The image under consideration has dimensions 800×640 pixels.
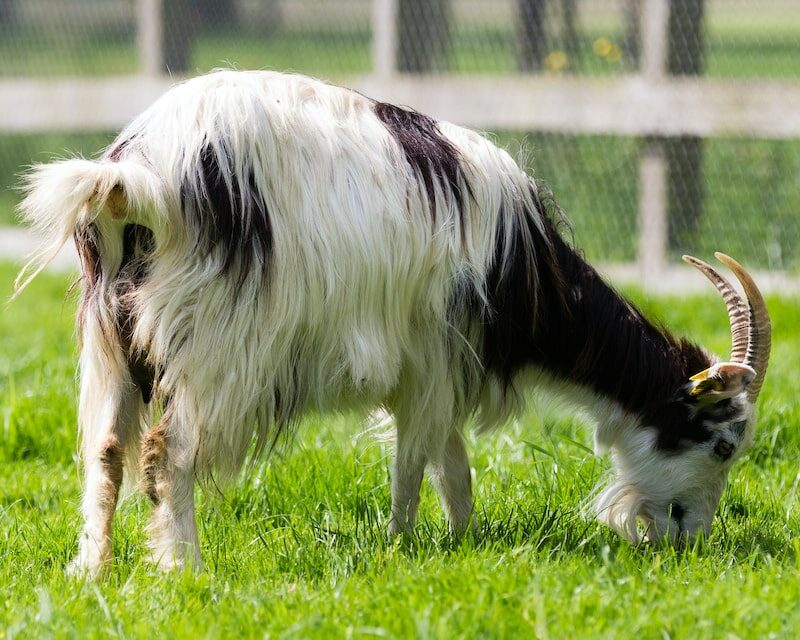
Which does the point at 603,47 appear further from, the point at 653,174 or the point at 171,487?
the point at 171,487

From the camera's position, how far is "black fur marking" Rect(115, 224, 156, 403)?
10.5 ft

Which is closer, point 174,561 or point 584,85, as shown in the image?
point 174,561

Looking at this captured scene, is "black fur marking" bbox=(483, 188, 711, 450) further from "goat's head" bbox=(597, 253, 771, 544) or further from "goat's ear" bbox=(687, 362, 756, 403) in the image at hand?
"goat's ear" bbox=(687, 362, 756, 403)

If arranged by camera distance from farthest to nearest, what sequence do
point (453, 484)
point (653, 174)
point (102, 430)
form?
point (653, 174) → point (453, 484) → point (102, 430)

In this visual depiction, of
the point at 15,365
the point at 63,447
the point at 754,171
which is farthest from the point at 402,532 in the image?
the point at 754,171

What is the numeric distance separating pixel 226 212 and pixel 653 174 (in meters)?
4.22

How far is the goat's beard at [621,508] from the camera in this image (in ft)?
12.1

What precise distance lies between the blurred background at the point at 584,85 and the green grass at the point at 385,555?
2111 mm

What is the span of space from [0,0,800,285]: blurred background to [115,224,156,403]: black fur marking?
3110mm

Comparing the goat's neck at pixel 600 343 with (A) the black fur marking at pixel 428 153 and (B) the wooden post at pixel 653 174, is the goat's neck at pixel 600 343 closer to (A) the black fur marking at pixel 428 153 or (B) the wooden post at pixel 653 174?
(A) the black fur marking at pixel 428 153

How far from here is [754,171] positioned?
7.89 m

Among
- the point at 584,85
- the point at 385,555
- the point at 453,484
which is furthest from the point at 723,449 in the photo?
the point at 584,85

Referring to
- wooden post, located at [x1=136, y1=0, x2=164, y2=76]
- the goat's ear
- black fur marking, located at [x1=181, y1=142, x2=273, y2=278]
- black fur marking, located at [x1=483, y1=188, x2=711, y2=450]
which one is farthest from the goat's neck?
wooden post, located at [x1=136, y1=0, x2=164, y2=76]

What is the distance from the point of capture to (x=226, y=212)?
10.2 ft
